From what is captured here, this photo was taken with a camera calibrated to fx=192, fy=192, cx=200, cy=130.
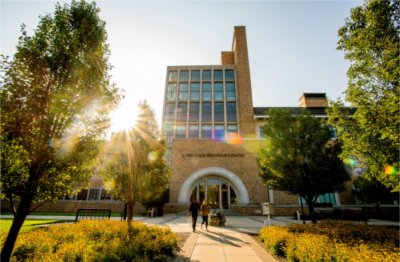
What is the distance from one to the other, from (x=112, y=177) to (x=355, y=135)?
12.2 metres

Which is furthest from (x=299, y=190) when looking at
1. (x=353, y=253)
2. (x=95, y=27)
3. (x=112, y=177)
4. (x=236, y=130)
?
(x=236, y=130)

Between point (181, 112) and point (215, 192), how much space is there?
17303 mm

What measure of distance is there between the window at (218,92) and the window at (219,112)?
1.27m

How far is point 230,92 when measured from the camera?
3725cm

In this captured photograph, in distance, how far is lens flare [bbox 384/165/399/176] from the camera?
7.35 m

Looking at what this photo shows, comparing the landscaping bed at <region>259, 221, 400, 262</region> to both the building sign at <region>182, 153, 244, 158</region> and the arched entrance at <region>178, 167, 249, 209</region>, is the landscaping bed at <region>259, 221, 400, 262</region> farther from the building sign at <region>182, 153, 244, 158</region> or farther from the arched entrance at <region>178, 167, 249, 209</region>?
the building sign at <region>182, 153, 244, 158</region>

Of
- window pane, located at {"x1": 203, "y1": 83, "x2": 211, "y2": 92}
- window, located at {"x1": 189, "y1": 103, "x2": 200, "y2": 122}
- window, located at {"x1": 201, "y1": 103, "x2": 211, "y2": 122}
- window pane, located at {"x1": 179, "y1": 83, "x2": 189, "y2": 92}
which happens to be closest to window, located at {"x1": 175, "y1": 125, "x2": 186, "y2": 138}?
window, located at {"x1": 189, "y1": 103, "x2": 200, "y2": 122}

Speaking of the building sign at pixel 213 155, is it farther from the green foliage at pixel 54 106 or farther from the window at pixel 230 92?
the green foliage at pixel 54 106

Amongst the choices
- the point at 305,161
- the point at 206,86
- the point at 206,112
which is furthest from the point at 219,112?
the point at 305,161

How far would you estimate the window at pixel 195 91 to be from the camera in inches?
1467

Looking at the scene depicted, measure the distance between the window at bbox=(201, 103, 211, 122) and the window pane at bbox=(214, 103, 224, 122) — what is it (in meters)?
1.13

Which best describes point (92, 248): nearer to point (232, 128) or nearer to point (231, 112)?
point (232, 128)

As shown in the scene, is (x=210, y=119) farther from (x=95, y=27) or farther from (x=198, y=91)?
(x=95, y=27)

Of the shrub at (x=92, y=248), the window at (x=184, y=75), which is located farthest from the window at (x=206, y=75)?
the shrub at (x=92, y=248)
